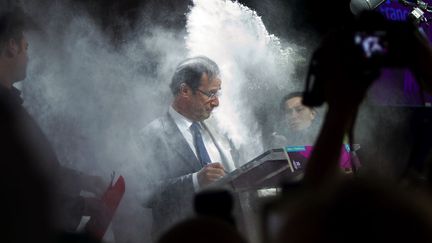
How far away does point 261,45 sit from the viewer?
5.13 metres

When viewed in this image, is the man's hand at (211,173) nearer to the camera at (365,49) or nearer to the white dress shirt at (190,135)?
the white dress shirt at (190,135)

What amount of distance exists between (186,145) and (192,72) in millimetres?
534

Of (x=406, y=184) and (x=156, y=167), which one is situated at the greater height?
(x=156, y=167)

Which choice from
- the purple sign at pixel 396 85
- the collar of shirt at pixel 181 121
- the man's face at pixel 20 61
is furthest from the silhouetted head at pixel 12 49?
the purple sign at pixel 396 85

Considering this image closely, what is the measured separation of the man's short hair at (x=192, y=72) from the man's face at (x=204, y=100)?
0.09 ft

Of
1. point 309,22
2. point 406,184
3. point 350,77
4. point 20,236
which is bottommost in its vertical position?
point 20,236

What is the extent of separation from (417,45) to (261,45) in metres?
3.38

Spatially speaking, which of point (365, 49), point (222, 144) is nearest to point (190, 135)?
point (222, 144)

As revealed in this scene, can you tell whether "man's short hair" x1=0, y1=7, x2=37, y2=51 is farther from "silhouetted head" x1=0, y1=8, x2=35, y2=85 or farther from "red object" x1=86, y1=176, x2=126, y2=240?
"red object" x1=86, y1=176, x2=126, y2=240

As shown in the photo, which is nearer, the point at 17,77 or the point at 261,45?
the point at 17,77

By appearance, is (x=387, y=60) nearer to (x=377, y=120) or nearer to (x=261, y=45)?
(x=261, y=45)

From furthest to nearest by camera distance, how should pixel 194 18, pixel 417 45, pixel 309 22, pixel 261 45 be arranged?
pixel 309 22
pixel 261 45
pixel 194 18
pixel 417 45

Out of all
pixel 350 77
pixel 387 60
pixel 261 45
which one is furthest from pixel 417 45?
pixel 261 45

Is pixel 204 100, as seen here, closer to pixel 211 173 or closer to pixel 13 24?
pixel 211 173
